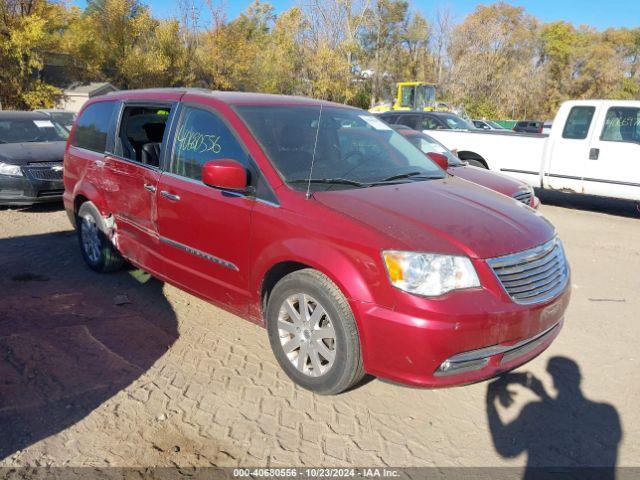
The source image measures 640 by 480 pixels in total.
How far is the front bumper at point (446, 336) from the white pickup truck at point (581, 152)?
7033 millimetres

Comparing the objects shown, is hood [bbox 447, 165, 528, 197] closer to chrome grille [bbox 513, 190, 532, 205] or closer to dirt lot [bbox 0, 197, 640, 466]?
chrome grille [bbox 513, 190, 532, 205]

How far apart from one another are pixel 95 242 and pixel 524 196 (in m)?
5.38

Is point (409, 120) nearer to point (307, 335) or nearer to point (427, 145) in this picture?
point (427, 145)

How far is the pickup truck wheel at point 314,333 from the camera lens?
3006mm

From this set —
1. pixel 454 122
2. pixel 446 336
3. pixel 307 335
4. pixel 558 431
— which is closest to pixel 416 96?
pixel 454 122

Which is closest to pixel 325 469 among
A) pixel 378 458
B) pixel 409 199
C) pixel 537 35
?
pixel 378 458

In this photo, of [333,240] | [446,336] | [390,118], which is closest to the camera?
[446,336]

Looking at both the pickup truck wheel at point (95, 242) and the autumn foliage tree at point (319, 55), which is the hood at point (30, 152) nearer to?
the pickup truck wheel at point (95, 242)

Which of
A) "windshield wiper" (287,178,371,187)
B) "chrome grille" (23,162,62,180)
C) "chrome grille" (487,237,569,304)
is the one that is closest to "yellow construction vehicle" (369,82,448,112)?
"chrome grille" (23,162,62,180)

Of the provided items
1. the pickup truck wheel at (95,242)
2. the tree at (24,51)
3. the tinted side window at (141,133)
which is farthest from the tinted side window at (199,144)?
the tree at (24,51)

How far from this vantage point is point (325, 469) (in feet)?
8.87

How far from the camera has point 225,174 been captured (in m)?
3.38

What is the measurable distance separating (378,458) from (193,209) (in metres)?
2.13

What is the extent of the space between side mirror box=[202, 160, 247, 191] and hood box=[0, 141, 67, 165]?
619 centimetres
